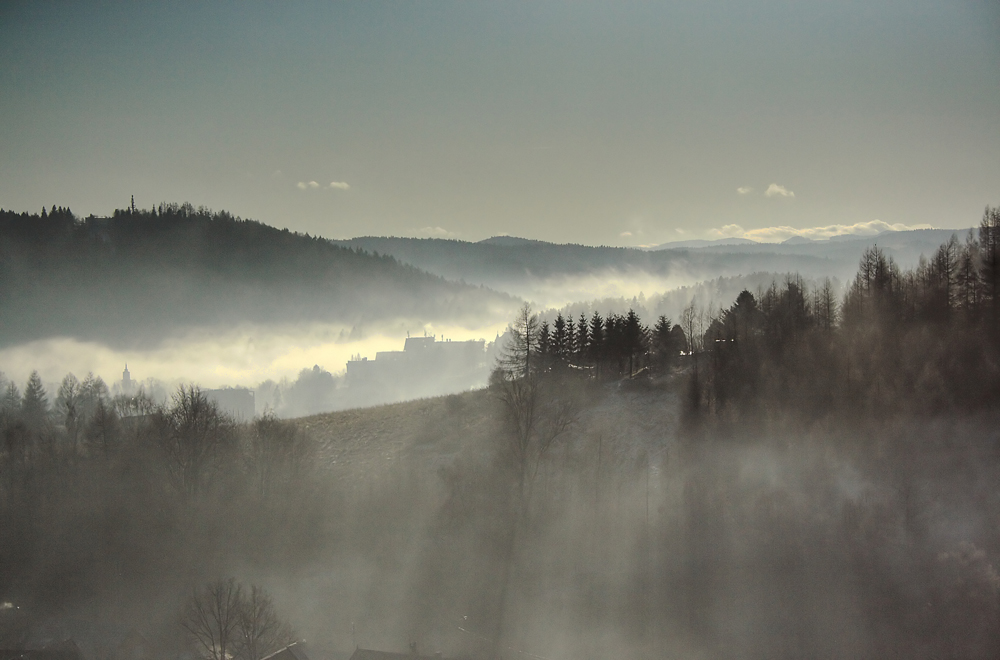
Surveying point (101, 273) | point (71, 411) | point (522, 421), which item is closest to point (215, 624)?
point (522, 421)

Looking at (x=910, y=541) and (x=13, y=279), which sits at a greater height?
(x=13, y=279)

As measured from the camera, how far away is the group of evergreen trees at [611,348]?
219 ft

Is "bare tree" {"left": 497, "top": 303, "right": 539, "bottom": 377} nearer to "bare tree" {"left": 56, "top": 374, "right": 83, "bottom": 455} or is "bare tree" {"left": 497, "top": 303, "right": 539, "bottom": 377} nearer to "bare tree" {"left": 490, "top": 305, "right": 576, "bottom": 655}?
"bare tree" {"left": 490, "top": 305, "right": 576, "bottom": 655}

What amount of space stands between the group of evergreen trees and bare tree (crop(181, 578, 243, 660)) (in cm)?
3582

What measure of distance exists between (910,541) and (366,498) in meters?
37.7

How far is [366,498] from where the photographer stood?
53.5m

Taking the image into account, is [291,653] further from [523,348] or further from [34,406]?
[34,406]

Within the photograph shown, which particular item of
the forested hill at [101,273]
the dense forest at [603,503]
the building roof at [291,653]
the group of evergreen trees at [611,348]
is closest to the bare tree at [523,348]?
the dense forest at [603,503]

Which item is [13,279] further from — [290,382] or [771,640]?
[771,640]

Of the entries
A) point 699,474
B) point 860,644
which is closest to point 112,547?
point 699,474

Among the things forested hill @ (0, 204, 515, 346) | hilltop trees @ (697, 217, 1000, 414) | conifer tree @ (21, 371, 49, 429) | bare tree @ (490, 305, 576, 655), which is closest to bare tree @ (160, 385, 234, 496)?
bare tree @ (490, 305, 576, 655)

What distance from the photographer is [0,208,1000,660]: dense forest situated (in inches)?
1534

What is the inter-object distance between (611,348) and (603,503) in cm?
2159

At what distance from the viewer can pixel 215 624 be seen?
40.1 m
